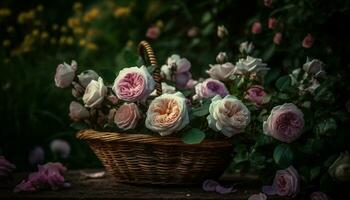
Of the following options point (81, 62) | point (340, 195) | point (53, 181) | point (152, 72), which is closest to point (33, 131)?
point (81, 62)

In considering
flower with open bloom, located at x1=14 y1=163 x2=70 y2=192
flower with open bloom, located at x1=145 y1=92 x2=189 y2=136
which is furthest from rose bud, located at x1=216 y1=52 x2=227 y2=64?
flower with open bloom, located at x1=14 y1=163 x2=70 y2=192

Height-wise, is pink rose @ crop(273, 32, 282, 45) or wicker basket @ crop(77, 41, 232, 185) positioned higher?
pink rose @ crop(273, 32, 282, 45)

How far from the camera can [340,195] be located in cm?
177

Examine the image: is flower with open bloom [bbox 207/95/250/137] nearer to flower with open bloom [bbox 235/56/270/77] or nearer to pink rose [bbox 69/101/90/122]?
flower with open bloom [bbox 235/56/270/77]

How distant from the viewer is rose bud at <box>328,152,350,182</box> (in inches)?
65.6

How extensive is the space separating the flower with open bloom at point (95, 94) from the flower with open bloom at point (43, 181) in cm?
30

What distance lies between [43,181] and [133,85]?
0.49 meters

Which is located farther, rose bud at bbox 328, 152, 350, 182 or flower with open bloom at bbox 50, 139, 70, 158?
flower with open bloom at bbox 50, 139, 70, 158

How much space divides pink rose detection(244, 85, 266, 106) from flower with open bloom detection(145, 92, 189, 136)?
32 cm

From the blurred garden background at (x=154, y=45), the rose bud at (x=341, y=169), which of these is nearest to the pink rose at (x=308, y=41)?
the blurred garden background at (x=154, y=45)

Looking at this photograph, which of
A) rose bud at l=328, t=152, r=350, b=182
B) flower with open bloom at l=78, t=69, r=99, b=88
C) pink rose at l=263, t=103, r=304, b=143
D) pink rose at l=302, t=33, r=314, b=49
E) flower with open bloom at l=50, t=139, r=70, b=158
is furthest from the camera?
flower with open bloom at l=50, t=139, r=70, b=158

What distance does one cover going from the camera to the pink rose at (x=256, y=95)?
2007 millimetres

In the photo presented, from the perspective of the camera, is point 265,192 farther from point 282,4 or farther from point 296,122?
point 282,4

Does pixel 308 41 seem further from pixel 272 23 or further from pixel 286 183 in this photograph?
pixel 286 183
